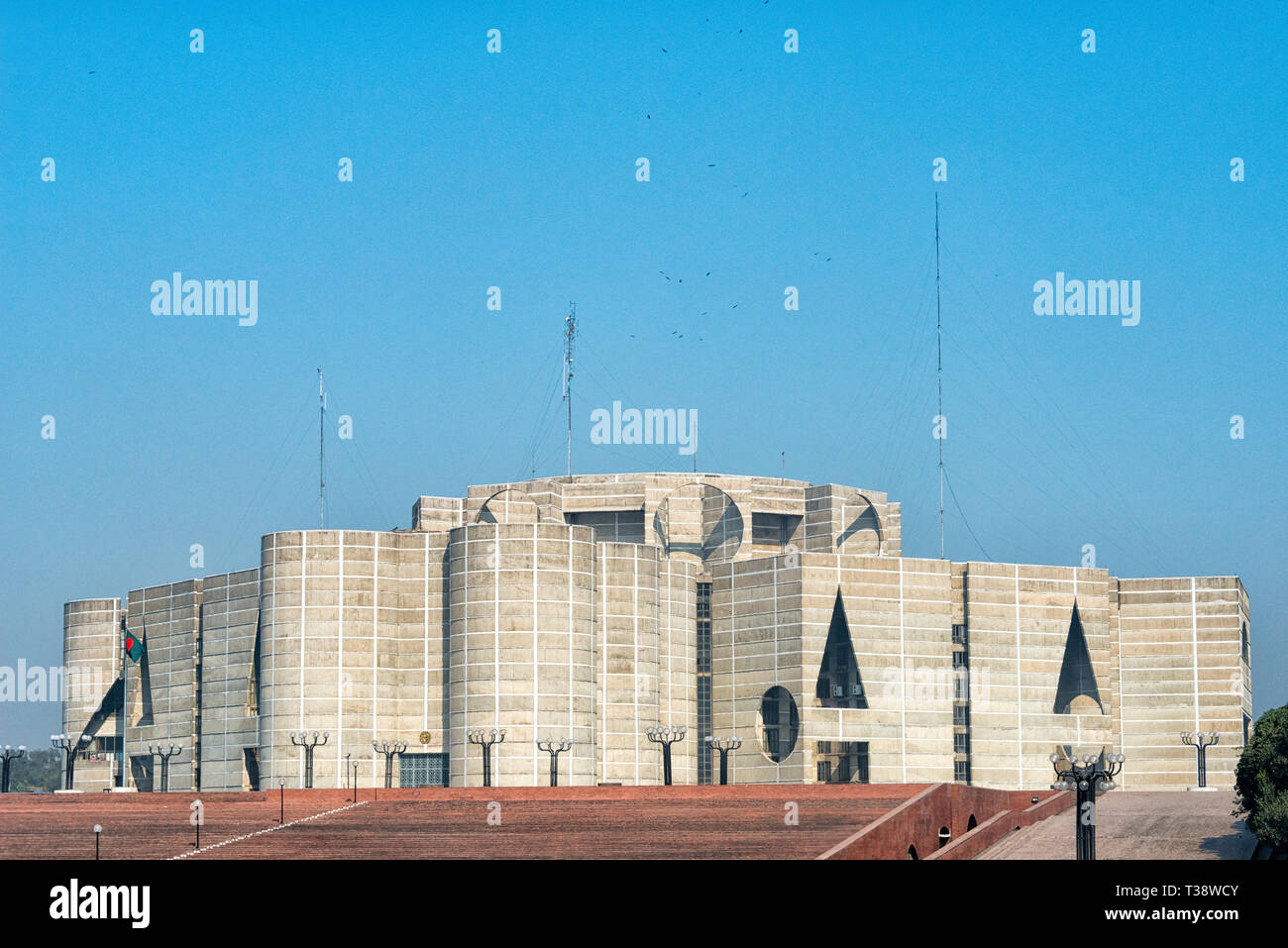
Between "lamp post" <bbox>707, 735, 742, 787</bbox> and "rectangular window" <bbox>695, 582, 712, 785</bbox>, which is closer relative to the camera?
"lamp post" <bbox>707, 735, 742, 787</bbox>

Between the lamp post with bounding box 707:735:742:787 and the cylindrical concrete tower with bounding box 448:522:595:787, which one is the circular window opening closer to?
the lamp post with bounding box 707:735:742:787

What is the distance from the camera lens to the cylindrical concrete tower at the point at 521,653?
280 ft

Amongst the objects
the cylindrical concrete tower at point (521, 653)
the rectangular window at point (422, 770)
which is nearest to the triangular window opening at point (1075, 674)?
the cylindrical concrete tower at point (521, 653)

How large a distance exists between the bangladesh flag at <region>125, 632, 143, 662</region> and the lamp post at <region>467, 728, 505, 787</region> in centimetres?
2500

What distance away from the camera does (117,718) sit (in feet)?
347

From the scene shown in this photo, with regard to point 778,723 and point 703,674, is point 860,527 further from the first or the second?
point 778,723

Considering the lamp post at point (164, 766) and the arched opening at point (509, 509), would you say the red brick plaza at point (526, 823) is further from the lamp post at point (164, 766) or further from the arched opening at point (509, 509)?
the arched opening at point (509, 509)

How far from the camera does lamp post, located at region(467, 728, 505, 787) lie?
84.5 metres

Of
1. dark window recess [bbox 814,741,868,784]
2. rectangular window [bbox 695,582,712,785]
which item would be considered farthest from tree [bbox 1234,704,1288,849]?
rectangular window [bbox 695,582,712,785]

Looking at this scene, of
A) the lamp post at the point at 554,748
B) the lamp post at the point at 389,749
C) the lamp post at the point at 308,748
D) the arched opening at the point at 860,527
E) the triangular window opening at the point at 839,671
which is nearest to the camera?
the lamp post at the point at 554,748

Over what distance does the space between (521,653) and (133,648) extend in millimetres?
26705

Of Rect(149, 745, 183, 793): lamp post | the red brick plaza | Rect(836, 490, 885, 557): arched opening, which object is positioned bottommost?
Rect(149, 745, 183, 793): lamp post

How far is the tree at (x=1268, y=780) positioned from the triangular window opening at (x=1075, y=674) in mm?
41618

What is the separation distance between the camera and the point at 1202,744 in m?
88.9
